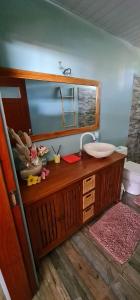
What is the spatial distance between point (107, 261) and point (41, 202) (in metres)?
0.87

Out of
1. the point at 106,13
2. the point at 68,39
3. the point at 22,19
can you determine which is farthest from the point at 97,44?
the point at 22,19

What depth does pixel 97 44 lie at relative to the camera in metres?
1.60

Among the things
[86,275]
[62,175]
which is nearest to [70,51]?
[62,175]

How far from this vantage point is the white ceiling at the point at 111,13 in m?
1.22

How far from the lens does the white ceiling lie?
122 centimetres

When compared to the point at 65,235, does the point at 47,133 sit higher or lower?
higher

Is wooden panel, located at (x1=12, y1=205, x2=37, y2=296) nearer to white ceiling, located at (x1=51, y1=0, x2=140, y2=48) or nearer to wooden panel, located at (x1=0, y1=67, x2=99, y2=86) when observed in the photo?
wooden panel, located at (x1=0, y1=67, x2=99, y2=86)

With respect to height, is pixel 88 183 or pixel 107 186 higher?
pixel 88 183

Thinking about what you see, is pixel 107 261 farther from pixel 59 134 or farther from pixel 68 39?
pixel 68 39

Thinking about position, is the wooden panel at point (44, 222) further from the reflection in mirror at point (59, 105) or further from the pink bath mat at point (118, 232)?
the reflection in mirror at point (59, 105)

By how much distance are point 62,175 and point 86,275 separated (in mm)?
858

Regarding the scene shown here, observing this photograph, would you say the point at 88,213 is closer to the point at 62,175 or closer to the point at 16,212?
the point at 62,175

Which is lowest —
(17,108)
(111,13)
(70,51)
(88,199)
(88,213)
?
(88,213)

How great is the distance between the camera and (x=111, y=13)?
1.37 m
